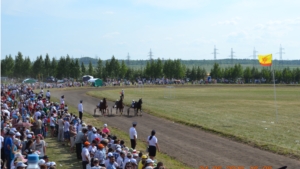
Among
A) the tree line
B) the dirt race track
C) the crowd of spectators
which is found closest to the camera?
the crowd of spectators

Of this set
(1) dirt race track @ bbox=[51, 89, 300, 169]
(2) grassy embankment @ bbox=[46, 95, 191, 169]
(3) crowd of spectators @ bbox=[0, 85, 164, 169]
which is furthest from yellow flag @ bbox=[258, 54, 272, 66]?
(3) crowd of spectators @ bbox=[0, 85, 164, 169]

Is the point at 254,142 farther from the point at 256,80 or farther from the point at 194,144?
the point at 256,80

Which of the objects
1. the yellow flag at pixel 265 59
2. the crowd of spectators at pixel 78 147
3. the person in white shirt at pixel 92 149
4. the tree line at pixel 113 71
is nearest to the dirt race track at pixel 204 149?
the crowd of spectators at pixel 78 147

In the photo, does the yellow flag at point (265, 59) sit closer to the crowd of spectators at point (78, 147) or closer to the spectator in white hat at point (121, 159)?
the crowd of spectators at point (78, 147)

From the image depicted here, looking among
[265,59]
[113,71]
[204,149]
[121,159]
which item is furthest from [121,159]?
[113,71]

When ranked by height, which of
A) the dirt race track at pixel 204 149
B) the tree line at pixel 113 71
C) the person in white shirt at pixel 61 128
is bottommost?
the dirt race track at pixel 204 149

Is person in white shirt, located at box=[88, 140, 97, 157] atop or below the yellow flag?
below

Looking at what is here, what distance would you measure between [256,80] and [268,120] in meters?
80.2

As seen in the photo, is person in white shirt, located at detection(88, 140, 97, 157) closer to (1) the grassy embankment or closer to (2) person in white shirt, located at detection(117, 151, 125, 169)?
(2) person in white shirt, located at detection(117, 151, 125, 169)

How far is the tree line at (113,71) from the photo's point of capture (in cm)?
9762

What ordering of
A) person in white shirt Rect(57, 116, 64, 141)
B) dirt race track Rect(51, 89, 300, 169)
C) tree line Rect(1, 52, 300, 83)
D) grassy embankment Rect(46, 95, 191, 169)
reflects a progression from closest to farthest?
grassy embankment Rect(46, 95, 191, 169)
dirt race track Rect(51, 89, 300, 169)
person in white shirt Rect(57, 116, 64, 141)
tree line Rect(1, 52, 300, 83)

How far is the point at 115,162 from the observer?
12977mm

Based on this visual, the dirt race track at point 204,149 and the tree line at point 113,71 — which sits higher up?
the tree line at point 113,71

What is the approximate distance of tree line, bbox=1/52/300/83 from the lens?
97625 mm
